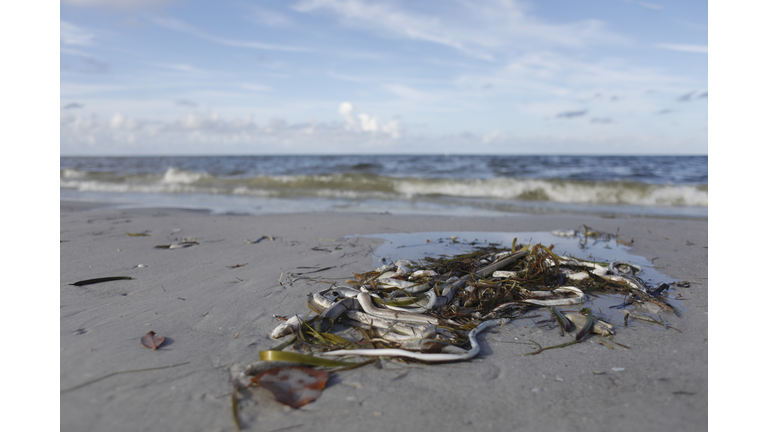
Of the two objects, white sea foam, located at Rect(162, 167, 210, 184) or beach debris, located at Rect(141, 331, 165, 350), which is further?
white sea foam, located at Rect(162, 167, 210, 184)

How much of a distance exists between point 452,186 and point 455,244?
9613 millimetres

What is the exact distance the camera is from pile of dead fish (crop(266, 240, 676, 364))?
76.8 inches

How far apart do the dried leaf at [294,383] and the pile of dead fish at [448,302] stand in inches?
6.7

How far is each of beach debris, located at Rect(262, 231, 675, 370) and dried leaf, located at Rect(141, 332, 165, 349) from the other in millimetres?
534

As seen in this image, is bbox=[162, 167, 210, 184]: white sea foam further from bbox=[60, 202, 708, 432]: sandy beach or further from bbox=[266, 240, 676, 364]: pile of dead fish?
bbox=[266, 240, 676, 364]: pile of dead fish

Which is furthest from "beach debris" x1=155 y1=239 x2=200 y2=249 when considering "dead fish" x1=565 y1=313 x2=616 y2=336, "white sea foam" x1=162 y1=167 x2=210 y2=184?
"white sea foam" x1=162 y1=167 x2=210 y2=184

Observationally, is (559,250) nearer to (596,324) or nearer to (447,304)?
(596,324)

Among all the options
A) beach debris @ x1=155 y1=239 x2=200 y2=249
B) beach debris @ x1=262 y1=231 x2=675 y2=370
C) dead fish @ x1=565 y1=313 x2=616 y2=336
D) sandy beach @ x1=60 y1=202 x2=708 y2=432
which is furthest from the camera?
beach debris @ x1=155 y1=239 x2=200 y2=249

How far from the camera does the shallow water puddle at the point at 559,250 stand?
99.7 inches

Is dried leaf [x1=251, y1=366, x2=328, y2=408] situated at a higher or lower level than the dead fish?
lower

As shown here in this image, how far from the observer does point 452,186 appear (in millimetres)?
13711

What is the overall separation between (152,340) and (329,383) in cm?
96

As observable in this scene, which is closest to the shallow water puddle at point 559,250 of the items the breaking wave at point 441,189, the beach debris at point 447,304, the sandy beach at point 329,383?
the beach debris at point 447,304
